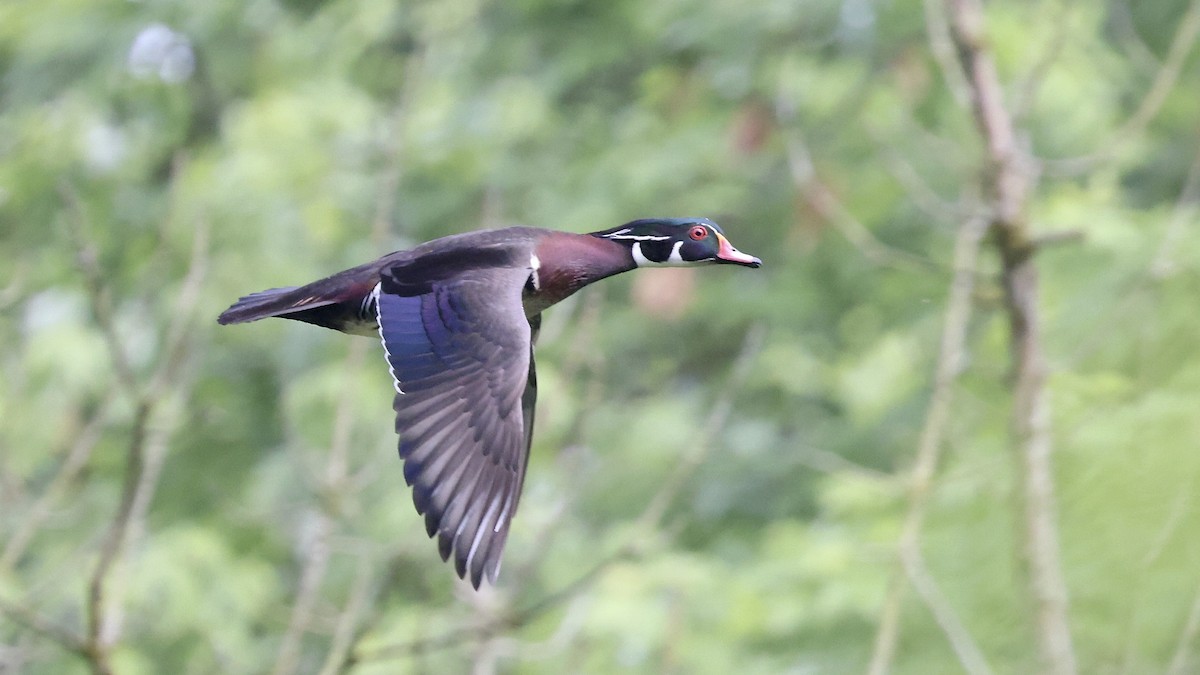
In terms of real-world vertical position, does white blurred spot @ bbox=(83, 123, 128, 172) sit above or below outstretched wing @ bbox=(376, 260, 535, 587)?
above

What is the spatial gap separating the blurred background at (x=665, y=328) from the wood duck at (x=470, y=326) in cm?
31

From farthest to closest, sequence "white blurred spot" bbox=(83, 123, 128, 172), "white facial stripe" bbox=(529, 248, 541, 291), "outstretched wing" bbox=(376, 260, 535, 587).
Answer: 1. "white blurred spot" bbox=(83, 123, 128, 172)
2. "white facial stripe" bbox=(529, 248, 541, 291)
3. "outstretched wing" bbox=(376, 260, 535, 587)

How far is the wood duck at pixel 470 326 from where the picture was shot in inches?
135

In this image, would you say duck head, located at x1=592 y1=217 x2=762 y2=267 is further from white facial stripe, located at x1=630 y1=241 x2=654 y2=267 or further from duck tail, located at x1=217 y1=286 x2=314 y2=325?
duck tail, located at x1=217 y1=286 x2=314 y2=325

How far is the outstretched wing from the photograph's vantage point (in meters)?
3.38

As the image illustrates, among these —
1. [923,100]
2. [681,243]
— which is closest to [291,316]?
[681,243]

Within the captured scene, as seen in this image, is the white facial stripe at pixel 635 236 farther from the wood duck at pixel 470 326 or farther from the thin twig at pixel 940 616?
the thin twig at pixel 940 616

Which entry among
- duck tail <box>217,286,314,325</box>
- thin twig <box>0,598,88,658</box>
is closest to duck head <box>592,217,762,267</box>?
duck tail <box>217,286,314,325</box>

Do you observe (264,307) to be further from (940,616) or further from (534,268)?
(940,616)

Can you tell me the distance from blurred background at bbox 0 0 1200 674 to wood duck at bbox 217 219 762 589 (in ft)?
1.03

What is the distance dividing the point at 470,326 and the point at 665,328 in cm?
737

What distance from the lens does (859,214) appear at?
337 inches

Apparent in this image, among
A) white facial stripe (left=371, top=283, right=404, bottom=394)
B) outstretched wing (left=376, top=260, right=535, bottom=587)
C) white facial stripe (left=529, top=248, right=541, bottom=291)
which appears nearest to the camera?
outstretched wing (left=376, top=260, right=535, bottom=587)

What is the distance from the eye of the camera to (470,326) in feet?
12.4
